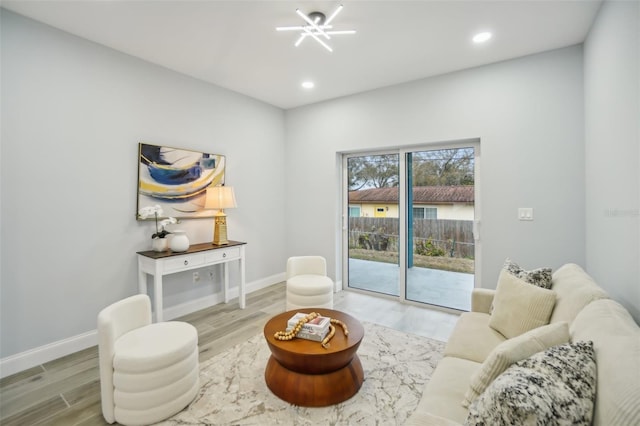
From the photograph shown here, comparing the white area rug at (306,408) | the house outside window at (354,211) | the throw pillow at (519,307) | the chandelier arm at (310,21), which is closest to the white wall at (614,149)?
the throw pillow at (519,307)

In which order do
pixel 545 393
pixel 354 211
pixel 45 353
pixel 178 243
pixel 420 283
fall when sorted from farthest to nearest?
pixel 354 211
pixel 420 283
pixel 178 243
pixel 45 353
pixel 545 393

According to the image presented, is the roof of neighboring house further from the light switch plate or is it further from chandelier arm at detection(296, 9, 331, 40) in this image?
chandelier arm at detection(296, 9, 331, 40)

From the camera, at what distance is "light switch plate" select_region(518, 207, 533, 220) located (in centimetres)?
303

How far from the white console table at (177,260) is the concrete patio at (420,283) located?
1768 millimetres

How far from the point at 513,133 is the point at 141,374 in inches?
151

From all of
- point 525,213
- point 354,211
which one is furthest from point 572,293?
point 354,211

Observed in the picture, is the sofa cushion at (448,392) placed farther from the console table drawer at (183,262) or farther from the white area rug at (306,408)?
the console table drawer at (183,262)

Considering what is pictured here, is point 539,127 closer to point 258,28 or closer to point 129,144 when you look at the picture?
point 258,28

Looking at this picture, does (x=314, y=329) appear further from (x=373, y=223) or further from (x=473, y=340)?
(x=373, y=223)

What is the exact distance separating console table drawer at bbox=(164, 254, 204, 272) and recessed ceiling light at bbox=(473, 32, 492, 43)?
11.4 feet

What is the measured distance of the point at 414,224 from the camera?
3877 mm

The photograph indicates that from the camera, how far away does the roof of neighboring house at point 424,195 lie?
138 inches

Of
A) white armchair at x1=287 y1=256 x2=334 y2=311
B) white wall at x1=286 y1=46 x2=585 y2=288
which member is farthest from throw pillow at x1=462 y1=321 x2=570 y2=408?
white wall at x1=286 y1=46 x2=585 y2=288

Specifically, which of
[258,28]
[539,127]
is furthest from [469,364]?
[258,28]
